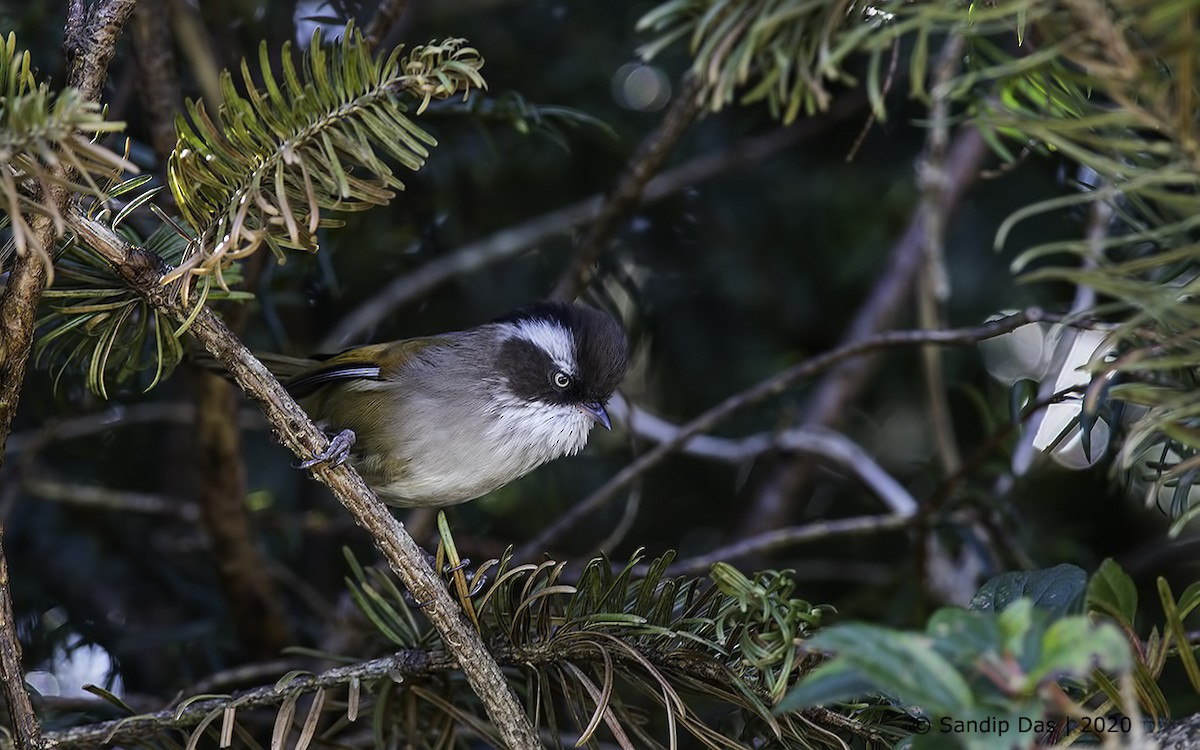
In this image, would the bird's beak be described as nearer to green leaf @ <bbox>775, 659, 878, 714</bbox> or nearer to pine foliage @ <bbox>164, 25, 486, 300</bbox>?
pine foliage @ <bbox>164, 25, 486, 300</bbox>

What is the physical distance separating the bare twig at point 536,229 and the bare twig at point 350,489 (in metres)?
2.09

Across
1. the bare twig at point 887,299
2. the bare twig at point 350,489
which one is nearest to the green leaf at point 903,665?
the bare twig at point 350,489

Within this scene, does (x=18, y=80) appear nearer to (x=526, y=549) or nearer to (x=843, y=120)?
(x=526, y=549)

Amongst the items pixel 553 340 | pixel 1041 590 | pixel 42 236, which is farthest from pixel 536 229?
pixel 1041 590

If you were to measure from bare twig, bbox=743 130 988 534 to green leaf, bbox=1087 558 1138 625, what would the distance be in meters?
2.79

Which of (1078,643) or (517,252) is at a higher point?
(1078,643)

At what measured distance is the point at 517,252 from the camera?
447 centimetres

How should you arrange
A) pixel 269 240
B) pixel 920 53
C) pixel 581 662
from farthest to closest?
pixel 581 662 < pixel 269 240 < pixel 920 53

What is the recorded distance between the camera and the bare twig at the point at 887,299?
4.60 m

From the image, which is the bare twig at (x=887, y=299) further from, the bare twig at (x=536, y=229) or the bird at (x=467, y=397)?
the bird at (x=467, y=397)

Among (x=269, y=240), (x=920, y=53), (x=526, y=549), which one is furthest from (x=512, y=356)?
(x=920, y=53)

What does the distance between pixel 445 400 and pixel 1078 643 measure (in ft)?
8.19

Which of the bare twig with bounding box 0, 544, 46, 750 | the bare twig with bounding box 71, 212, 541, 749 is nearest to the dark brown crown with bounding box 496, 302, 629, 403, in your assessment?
the bare twig with bounding box 71, 212, 541, 749

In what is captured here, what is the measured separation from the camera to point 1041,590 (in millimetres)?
1763
